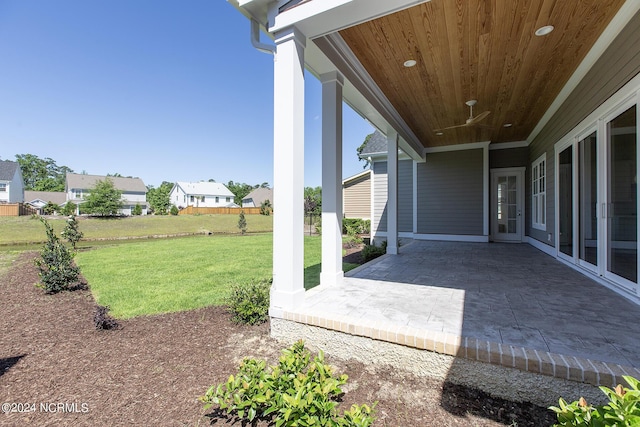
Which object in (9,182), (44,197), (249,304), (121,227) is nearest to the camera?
(249,304)

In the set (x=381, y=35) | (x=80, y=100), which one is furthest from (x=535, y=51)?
(x=80, y=100)

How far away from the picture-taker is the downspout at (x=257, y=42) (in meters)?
2.66

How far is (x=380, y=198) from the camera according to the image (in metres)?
9.18

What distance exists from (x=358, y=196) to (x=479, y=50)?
10664mm

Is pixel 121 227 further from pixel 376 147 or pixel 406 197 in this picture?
pixel 406 197

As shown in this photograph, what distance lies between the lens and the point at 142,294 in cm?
401

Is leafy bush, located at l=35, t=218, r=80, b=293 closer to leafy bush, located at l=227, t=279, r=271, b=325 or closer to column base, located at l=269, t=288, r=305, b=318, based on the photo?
leafy bush, located at l=227, t=279, r=271, b=325

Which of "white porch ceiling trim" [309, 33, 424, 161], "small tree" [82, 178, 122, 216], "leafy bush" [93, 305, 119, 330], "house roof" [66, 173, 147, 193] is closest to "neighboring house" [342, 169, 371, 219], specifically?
"white porch ceiling trim" [309, 33, 424, 161]

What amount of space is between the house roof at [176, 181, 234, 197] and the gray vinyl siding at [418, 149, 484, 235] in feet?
124

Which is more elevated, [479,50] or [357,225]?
[479,50]

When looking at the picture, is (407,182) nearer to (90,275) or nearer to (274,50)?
(274,50)

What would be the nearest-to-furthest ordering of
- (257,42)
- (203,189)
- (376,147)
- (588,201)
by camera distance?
(257,42), (588,201), (376,147), (203,189)

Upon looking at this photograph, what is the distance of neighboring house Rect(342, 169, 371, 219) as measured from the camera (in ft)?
44.5

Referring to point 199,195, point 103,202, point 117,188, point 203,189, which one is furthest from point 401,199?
point 203,189
